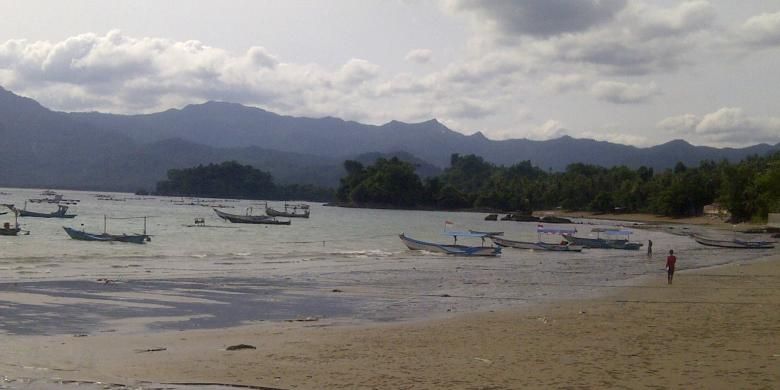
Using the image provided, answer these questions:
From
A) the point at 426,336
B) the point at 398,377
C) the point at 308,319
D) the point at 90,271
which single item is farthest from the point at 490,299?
the point at 90,271

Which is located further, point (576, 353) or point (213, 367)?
point (576, 353)

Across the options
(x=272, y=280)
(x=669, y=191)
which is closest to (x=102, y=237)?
(x=272, y=280)

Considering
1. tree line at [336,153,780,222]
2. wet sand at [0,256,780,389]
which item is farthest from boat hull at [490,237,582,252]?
tree line at [336,153,780,222]

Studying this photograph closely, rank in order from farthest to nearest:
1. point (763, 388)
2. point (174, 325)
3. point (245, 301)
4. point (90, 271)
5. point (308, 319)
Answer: point (90, 271) < point (245, 301) < point (308, 319) < point (174, 325) < point (763, 388)

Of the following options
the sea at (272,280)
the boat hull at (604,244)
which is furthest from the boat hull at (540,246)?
the boat hull at (604,244)

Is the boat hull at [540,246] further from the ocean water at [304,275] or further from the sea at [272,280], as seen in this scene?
the ocean water at [304,275]

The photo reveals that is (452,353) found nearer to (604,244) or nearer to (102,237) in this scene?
(102,237)

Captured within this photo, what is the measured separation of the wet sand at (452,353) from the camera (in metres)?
11.5

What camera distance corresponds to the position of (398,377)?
38.4 ft

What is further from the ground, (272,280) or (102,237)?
(102,237)

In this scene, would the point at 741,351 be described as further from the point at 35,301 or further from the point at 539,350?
the point at 35,301

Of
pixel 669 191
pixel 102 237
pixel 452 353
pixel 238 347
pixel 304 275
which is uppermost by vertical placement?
pixel 669 191

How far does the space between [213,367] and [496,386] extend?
4658 mm

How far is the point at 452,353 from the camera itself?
13.7 metres
